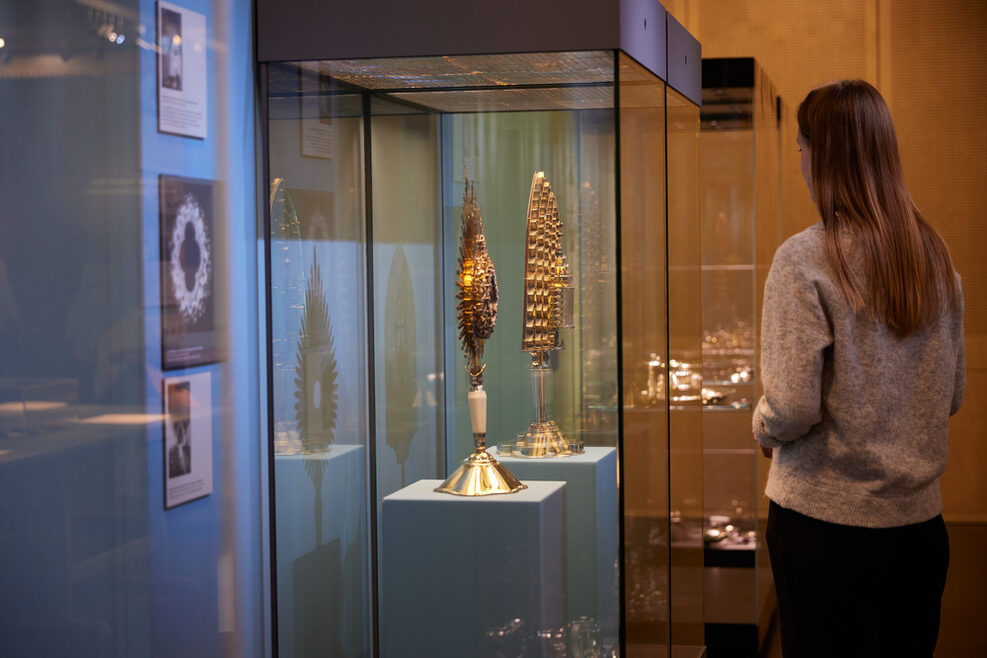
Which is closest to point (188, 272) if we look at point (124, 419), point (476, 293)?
point (124, 419)

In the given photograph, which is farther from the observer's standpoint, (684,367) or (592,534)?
(684,367)

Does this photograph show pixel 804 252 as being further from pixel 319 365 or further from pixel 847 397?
pixel 319 365

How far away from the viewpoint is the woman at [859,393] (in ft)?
5.98

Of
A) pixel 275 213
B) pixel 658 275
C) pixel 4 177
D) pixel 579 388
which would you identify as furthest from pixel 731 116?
pixel 4 177

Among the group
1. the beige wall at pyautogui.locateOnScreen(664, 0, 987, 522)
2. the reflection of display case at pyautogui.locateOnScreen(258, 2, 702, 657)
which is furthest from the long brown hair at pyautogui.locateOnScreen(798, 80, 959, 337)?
the beige wall at pyautogui.locateOnScreen(664, 0, 987, 522)

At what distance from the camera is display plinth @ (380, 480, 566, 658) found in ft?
8.78

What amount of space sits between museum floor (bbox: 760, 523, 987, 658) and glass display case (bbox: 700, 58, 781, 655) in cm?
24

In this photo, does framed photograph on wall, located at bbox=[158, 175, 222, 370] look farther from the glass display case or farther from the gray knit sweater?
the glass display case

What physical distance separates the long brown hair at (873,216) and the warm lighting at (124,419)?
140cm

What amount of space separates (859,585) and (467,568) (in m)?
1.11

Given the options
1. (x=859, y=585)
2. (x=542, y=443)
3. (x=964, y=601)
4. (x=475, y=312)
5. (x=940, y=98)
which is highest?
(x=940, y=98)

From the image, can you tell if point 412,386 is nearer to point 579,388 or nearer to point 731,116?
point 579,388

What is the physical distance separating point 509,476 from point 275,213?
2.90 feet

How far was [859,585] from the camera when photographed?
6.13ft
